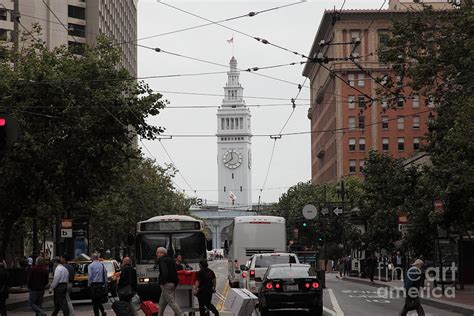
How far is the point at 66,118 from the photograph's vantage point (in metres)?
35.4

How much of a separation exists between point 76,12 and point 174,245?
66.9 meters

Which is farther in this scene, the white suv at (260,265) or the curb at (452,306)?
the white suv at (260,265)

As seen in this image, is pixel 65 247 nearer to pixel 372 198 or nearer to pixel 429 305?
pixel 372 198

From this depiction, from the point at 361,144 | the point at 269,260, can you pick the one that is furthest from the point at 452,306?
the point at 361,144

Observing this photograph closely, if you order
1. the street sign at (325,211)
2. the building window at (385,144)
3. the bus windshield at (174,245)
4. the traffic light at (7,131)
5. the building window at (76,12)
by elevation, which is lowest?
→ the bus windshield at (174,245)

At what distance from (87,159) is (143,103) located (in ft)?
10.3

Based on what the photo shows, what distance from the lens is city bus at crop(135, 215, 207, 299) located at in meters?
33.4

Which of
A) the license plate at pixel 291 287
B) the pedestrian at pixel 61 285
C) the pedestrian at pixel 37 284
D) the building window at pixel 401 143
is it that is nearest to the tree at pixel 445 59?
the license plate at pixel 291 287

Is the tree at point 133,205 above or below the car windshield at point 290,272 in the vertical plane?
above

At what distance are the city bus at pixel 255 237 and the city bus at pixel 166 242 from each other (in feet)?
25.2

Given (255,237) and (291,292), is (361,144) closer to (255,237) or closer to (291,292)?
(255,237)

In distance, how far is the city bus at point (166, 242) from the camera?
3341 centimetres

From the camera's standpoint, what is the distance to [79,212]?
175 ft

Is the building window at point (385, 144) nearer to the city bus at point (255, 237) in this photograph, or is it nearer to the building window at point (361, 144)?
the building window at point (361, 144)
